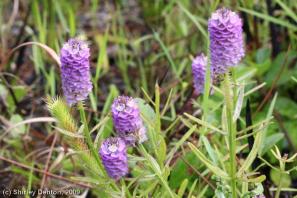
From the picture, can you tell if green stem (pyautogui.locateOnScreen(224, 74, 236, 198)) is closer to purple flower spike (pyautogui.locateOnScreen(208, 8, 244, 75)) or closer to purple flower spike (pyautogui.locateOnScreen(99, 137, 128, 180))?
purple flower spike (pyautogui.locateOnScreen(208, 8, 244, 75))

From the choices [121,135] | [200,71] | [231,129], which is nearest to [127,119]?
[121,135]

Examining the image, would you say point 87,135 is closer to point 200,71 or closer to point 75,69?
point 75,69

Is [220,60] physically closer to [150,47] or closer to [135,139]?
[135,139]

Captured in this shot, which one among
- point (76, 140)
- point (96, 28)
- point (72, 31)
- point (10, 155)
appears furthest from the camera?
point (96, 28)

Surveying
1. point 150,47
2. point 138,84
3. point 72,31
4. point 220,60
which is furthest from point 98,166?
point 150,47

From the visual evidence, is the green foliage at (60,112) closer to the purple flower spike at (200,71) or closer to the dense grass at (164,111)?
the dense grass at (164,111)

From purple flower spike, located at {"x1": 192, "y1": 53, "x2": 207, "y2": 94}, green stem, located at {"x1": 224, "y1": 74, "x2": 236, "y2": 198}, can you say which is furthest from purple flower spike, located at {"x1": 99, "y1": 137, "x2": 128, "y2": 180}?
purple flower spike, located at {"x1": 192, "y1": 53, "x2": 207, "y2": 94}
